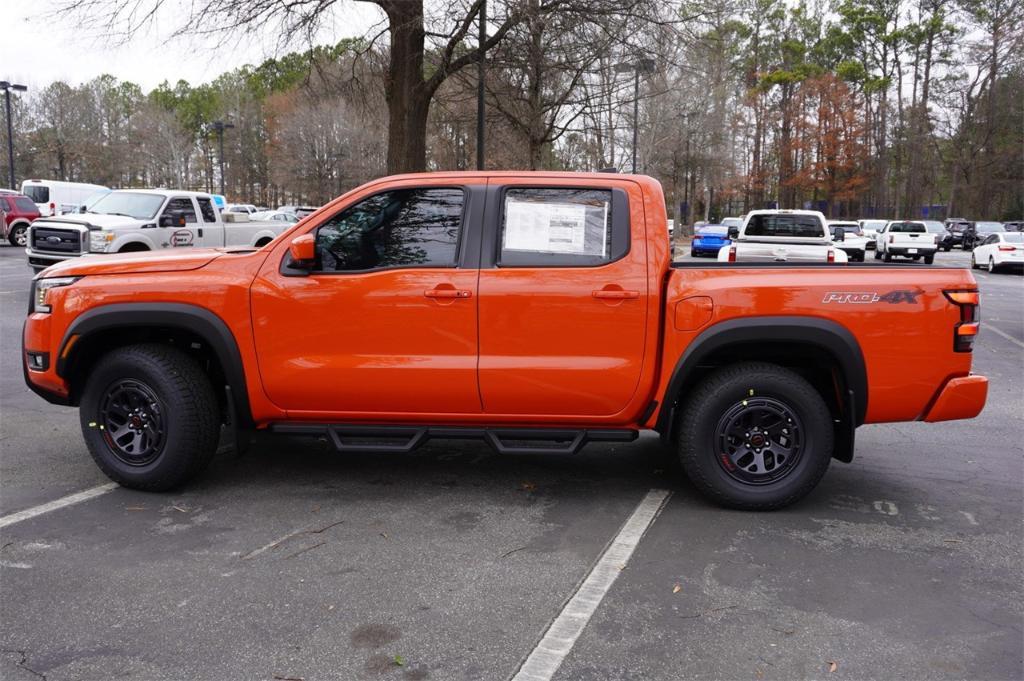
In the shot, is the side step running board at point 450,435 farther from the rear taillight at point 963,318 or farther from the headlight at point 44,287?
the rear taillight at point 963,318

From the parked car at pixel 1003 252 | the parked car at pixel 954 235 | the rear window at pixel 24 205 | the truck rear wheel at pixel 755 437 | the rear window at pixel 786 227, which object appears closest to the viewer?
the truck rear wheel at pixel 755 437

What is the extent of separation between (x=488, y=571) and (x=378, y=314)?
1.59 meters

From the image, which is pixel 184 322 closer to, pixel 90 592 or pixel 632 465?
pixel 90 592

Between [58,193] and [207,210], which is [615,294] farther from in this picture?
[58,193]

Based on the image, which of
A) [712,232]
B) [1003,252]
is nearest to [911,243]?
[1003,252]

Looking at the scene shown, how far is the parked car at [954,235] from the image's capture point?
1671 inches

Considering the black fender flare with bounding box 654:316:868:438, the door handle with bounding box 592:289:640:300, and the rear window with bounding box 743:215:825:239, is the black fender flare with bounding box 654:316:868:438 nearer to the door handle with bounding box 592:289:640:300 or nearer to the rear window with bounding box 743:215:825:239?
the door handle with bounding box 592:289:640:300

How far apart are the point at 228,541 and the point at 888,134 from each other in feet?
221

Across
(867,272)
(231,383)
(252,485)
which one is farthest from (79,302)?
(867,272)

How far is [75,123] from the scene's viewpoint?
6575 centimetres

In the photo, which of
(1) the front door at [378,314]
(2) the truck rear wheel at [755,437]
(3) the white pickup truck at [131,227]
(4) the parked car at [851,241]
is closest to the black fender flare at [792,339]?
(2) the truck rear wheel at [755,437]

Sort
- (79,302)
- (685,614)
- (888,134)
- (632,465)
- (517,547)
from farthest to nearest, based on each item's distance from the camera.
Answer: (888,134) < (632,465) < (79,302) < (517,547) < (685,614)

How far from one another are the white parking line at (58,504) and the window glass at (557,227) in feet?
9.19

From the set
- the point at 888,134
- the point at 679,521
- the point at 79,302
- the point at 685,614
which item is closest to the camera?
the point at 685,614
